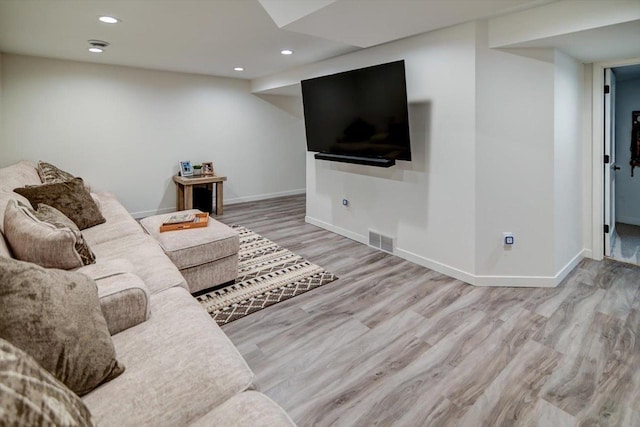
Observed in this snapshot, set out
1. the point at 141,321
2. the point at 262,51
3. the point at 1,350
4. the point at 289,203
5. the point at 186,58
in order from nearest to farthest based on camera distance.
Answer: the point at 1,350, the point at 141,321, the point at 262,51, the point at 186,58, the point at 289,203

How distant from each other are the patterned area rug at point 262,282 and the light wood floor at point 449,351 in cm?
12

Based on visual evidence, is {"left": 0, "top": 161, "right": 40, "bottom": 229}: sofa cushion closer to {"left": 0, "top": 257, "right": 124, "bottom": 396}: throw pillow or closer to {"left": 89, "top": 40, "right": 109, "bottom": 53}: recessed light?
{"left": 0, "top": 257, "right": 124, "bottom": 396}: throw pillow

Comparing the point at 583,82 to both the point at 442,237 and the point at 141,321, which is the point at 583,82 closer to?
the point at 442,237

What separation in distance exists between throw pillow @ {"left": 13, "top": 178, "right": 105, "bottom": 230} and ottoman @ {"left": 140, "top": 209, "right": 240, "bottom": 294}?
58 centimetres

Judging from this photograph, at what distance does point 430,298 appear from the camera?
284cm

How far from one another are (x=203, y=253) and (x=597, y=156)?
388 cm

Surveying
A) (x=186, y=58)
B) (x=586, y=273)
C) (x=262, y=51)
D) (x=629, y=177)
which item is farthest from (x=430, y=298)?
(x=186, y=58)

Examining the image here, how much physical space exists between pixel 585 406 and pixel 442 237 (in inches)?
68.9

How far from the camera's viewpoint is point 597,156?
136 inches

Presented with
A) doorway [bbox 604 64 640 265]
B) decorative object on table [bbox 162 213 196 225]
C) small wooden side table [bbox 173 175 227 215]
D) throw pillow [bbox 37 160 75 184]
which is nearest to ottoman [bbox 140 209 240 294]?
decorative object on table [bbox 162 213 196 225]

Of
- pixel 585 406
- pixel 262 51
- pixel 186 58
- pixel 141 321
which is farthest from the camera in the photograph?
pixel 186 58

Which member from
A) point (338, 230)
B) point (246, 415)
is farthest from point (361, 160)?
point (246, 415)

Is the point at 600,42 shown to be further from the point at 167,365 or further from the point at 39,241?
the point at 39,241

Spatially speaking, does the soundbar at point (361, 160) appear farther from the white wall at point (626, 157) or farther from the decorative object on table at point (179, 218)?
the white wall at point (626, 157)
